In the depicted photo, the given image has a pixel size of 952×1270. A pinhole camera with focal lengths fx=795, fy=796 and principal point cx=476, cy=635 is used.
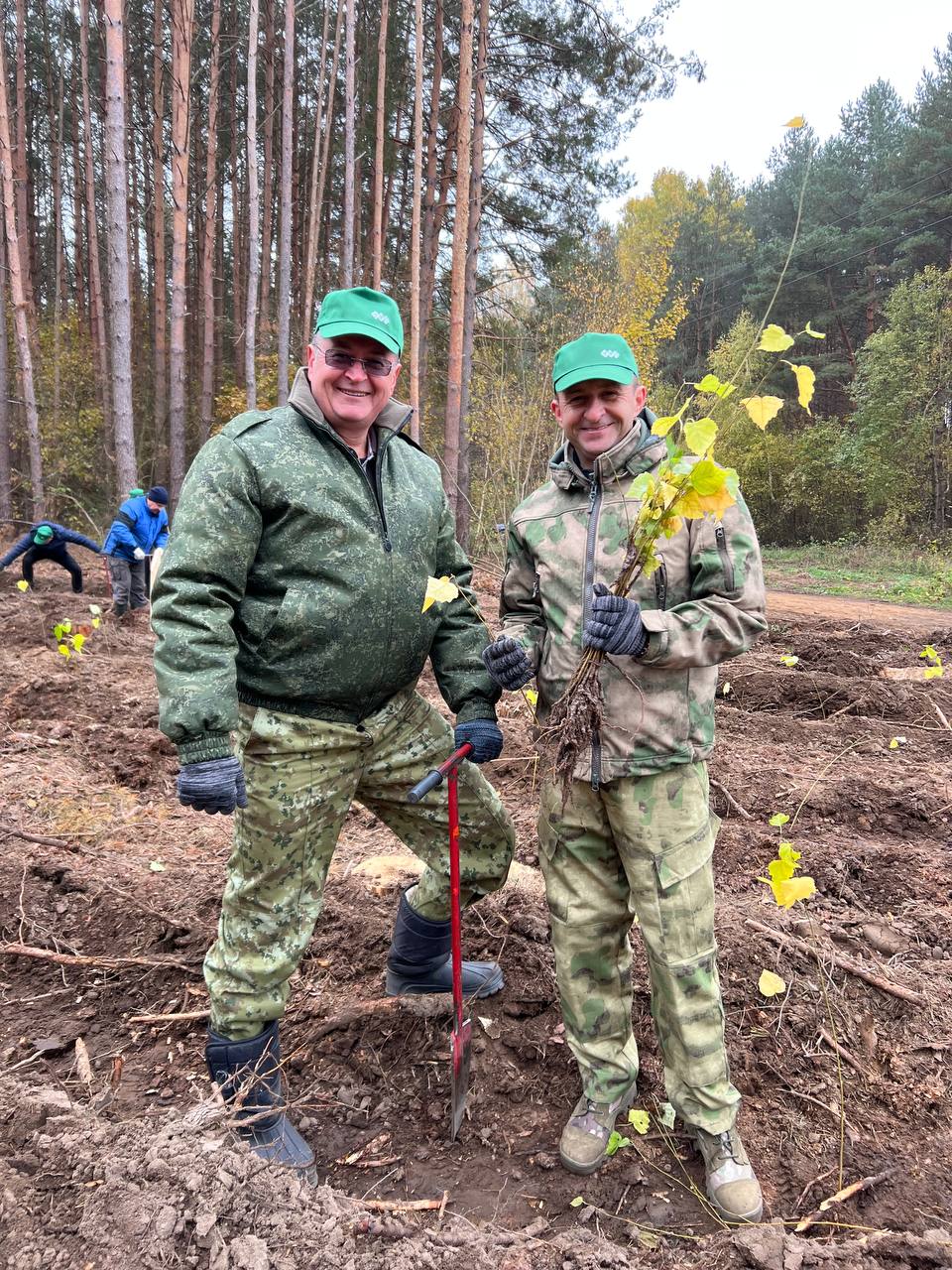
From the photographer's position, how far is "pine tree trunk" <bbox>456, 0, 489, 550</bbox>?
13.0 metres

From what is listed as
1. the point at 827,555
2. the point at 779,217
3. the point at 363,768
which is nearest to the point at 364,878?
the point at 363,768

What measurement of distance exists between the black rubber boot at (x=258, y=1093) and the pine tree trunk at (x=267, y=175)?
63.0ft

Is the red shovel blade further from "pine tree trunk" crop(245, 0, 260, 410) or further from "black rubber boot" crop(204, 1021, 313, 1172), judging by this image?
"pine tree trunk" crop(245, 0, 260, 410)

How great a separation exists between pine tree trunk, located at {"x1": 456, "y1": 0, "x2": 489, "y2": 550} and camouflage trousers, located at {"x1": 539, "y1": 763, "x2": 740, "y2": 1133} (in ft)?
34.8

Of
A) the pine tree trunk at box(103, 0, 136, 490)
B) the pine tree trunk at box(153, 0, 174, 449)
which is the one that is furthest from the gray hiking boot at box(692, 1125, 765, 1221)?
the pine tree trunk at box(153, 0, 174, 449)

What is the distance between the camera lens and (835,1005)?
2.77 m

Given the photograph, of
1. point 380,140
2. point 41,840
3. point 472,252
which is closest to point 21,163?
point 380,140

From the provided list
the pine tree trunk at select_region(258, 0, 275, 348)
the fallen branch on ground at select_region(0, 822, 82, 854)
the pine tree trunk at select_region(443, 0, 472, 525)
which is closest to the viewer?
the fallen branch on ground at select_region(0, 822, 82, 854)

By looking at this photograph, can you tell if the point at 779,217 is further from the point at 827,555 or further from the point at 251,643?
the point at 251,643

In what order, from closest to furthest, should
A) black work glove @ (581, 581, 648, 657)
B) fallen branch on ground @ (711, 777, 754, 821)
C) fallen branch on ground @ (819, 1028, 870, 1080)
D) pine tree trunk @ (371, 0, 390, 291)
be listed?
black work glove @ (581, 581, 648, 657), fallen branch on ground @ (819, 1028, 870, 1080), fallen branch on ground @ (711, 777, 754, 821), pine tree trunk @ (371, 0, 390, 291)

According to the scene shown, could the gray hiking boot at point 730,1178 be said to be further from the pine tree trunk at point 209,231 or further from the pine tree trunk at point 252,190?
the pine tree trunk at point 209,231

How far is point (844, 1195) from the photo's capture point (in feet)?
6.93

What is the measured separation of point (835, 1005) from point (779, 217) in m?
39.0

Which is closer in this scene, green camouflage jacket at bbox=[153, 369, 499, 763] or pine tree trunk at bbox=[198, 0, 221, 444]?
green camouflage jacket at bbox=[153, 369, 499, 763]
